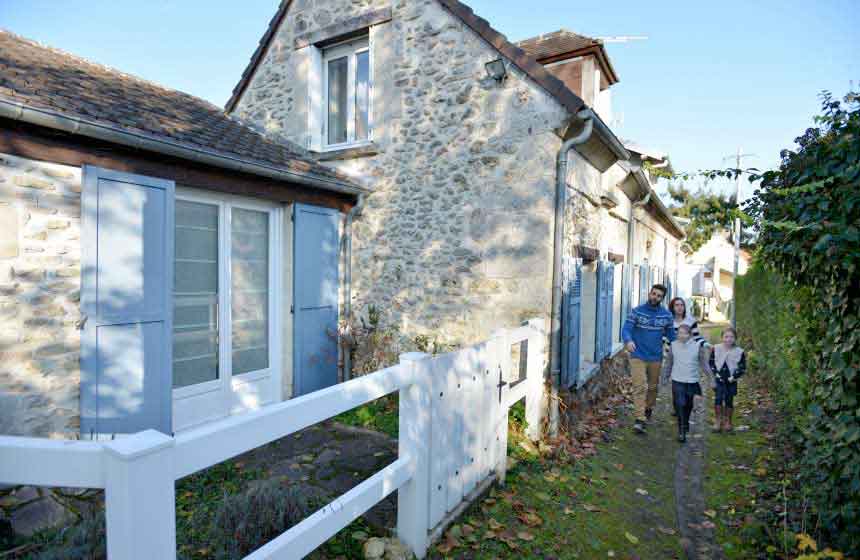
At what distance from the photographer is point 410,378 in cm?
288

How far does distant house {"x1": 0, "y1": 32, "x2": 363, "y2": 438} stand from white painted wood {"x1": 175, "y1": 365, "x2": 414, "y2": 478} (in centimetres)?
243

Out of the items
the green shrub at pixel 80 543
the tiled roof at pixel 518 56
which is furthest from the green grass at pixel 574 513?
the tiled roof at pixel 518 56

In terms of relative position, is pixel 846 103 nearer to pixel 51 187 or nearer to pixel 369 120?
pixel 369 120

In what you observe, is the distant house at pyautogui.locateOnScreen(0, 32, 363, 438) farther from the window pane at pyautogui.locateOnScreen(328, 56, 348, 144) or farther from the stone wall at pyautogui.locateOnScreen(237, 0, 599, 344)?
the window pane at pyautogui.locateOnScreen(328, 56, 348, 144)

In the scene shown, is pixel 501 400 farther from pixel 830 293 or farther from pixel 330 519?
pixel 830 293

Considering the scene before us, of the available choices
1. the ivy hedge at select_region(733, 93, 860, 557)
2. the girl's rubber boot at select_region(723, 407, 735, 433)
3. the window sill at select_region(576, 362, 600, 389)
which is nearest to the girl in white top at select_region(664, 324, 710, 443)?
the girl's rubber boot at select_region(723, 407, 735, 433)

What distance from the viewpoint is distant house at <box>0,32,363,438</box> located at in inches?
138

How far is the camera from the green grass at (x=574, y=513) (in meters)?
3.25

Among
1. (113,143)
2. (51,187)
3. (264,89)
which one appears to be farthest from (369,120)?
(51,187)

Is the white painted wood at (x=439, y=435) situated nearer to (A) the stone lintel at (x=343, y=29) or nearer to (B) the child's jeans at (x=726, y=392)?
(B) the child's jeans at (x=726, y=392)

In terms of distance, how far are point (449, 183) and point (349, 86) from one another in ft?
8.08

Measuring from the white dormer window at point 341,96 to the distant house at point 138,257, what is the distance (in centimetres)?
124

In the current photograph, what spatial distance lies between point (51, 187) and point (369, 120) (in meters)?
4.03

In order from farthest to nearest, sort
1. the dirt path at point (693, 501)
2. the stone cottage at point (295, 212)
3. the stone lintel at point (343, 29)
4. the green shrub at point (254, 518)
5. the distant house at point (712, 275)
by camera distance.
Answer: the distant house at point (712, 275)
the stone lintel at point (343, 29)
the stone cottage at point (295, 212)
the dirt path at point (693, 501)
the green shrub at point (254, 518)
